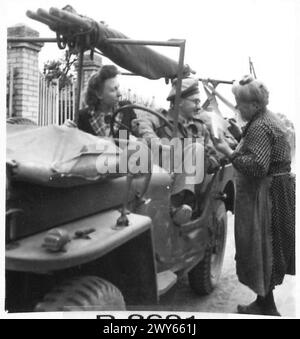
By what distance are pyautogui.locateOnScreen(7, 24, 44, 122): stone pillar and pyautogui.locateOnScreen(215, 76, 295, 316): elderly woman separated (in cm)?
124

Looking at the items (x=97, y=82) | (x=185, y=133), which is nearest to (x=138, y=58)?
(x=97, y=82)

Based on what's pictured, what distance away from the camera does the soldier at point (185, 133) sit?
282 centimetres

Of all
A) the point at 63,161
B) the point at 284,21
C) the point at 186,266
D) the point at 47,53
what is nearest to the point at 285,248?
the point at 186,266

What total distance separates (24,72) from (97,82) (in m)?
0.48

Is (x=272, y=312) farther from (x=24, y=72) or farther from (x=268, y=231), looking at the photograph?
(x=24, y=72)

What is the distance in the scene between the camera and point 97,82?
108 inches

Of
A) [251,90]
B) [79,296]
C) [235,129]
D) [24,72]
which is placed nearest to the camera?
[79,296]

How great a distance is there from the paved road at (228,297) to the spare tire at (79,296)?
0.71 meters

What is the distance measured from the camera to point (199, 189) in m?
3.27

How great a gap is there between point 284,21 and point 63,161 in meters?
1.79

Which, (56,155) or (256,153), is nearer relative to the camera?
(56,155)

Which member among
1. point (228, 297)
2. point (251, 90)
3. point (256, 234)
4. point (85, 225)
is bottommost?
point (228, 297)

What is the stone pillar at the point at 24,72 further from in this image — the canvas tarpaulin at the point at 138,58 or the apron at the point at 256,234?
the apron at the point at 256,234

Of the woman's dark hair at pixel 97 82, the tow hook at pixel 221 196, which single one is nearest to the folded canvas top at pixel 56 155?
the woman's dark hair at pixel 97 82
